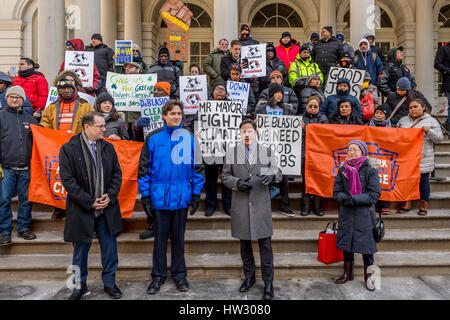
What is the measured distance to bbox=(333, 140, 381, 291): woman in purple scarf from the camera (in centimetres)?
415

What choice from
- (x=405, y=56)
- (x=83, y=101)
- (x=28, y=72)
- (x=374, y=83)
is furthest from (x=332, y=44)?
(x=405, y=56)

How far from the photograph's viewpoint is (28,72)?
264 inches

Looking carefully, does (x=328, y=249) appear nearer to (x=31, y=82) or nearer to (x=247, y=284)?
(x=247, y=284)

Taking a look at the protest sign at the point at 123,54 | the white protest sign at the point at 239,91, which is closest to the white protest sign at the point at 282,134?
the white protest sign at the point at 239,91

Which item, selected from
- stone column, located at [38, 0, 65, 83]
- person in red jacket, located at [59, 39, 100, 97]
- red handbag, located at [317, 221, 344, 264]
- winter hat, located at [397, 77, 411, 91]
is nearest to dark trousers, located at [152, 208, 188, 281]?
red handbag, located at [317, 221, 344, 264]

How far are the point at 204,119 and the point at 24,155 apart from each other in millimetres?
2847

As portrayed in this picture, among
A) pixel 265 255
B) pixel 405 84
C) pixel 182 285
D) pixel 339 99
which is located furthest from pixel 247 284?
pixel 405 84

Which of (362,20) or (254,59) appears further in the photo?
(362,20)

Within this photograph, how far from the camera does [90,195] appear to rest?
3906 millimetres

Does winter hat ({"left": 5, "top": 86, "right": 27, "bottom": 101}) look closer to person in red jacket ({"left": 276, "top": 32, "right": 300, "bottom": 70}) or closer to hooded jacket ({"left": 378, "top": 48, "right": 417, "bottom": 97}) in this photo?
person in red jacket ({"left": 276, "top": 32, "right": 300, "bottom": 70})

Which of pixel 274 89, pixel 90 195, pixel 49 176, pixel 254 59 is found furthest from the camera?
pixel 254 59

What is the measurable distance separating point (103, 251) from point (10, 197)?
6.63 ft

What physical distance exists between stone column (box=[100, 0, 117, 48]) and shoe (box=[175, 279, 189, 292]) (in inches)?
466

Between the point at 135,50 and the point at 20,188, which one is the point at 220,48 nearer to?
the point at 135,50
